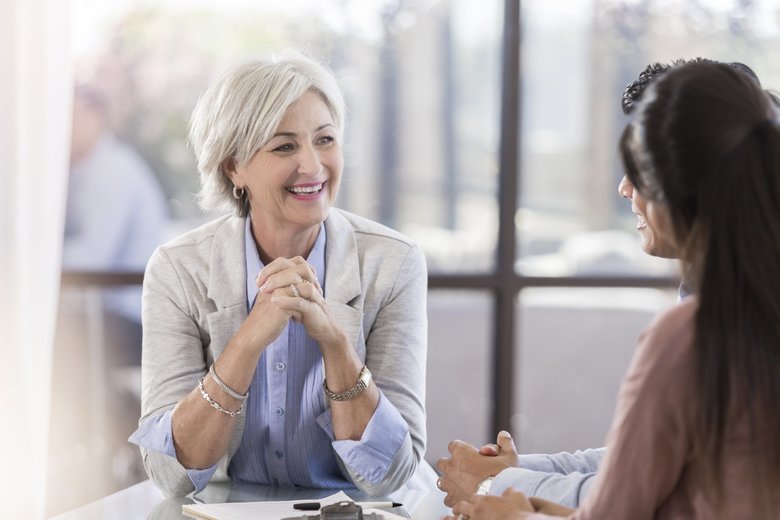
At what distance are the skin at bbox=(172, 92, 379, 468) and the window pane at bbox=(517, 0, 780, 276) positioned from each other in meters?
1.85

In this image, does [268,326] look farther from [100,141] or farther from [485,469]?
[100,141]

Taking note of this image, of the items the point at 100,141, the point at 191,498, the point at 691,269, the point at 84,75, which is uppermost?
the point at 84,75

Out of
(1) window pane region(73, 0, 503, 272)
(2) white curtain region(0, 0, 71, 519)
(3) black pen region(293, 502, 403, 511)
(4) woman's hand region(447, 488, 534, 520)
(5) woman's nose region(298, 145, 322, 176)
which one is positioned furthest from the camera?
Answer: (1) window pane region(73, 0, 503, 272)

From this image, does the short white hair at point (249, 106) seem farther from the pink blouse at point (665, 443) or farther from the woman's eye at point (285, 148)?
the pink blouse at point (665, 443)

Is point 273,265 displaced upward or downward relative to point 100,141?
downward

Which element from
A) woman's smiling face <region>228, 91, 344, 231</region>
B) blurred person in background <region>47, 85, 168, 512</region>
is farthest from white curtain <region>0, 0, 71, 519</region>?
woman's smiling face <region>228, 91, 344, 231</region>

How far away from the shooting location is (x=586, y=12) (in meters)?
3.84

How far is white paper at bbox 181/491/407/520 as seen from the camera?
5.09 ft

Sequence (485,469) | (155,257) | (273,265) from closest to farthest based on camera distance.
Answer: (485,469)
(273,265)
(155,257)

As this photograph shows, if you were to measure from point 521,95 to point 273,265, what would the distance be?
2.02 meters

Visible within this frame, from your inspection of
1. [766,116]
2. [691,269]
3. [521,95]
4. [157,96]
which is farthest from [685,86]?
[157,96]

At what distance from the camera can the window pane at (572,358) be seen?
3.92 m

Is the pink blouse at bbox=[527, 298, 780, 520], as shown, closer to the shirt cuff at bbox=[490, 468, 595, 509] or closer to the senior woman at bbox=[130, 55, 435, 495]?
the shirt cuff at bbox=[490, 468, 595, 509]

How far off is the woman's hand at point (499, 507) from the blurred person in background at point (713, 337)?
0.20 metres
